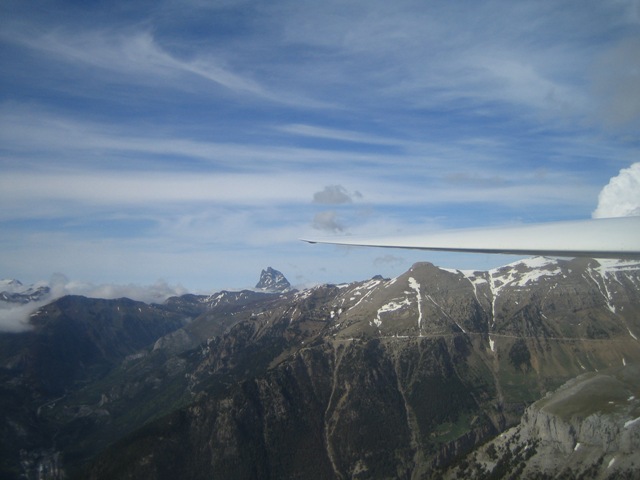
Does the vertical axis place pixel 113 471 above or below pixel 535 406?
below

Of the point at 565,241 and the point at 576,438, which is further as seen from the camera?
the point at 576,438

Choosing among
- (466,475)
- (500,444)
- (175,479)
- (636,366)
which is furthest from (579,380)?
(175,479)

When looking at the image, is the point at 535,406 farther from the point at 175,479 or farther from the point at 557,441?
the point at 175,479

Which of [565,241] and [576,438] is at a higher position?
[565,241]

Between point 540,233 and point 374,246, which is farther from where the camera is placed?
point 374,246

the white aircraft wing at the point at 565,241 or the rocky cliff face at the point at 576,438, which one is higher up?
the white aircraft wing at the point at 565,241

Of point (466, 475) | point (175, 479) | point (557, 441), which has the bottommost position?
point (175, 479)

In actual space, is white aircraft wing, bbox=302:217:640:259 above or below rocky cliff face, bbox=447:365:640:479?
above

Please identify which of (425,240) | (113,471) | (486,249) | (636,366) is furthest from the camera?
(113,471)

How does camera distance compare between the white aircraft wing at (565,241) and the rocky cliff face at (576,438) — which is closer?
the white aircraft wing at (565,241)

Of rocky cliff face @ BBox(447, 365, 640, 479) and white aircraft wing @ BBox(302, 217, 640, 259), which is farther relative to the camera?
rocky cliff face @ BBox(447, 365, 640, 479)

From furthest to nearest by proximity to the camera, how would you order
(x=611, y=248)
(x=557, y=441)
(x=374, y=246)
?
(x=557, y=441) → (x=374, y=246) → (x=611, y=248)
